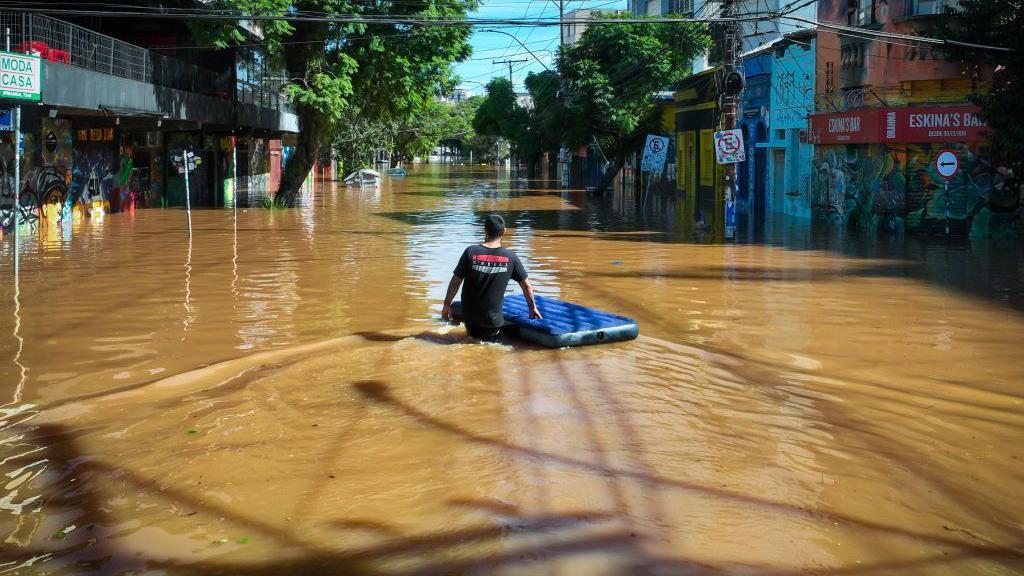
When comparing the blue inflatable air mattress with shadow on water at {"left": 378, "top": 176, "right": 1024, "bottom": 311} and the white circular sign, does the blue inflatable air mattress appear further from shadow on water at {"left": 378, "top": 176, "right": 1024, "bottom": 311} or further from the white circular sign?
the white circular sign

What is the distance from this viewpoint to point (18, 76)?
13.7 meters

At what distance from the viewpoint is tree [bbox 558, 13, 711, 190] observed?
153ft

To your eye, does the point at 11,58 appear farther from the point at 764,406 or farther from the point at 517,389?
the point at 764,406

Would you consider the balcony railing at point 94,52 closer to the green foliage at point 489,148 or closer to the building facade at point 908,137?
the building facade at point 908,137

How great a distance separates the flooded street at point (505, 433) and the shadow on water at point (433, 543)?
2cm

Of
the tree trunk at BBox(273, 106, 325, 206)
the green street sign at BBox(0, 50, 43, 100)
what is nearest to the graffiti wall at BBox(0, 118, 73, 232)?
the tree trunk at BBox(273, 106, 325, 206)

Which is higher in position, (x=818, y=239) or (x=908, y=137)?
(x=908, y=137)

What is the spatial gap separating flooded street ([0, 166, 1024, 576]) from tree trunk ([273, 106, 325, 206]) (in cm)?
Result: 2288

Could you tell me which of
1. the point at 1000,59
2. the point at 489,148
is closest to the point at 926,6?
the point at 1000,59

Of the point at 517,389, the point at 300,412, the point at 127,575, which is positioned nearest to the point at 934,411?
the point at 517,389

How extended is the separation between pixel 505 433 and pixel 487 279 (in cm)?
303

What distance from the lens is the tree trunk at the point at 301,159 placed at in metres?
38.7

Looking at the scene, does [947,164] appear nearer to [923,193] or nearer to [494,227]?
[923,193]

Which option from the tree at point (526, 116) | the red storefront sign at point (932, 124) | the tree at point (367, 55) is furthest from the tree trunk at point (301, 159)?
the red storefront sign at point (932, 124)
